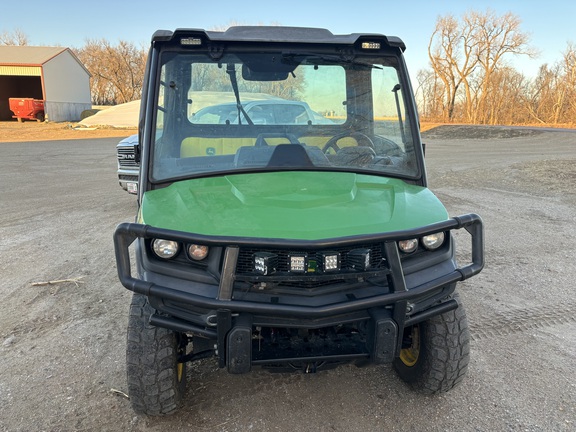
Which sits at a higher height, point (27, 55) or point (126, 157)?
point (27, 55)

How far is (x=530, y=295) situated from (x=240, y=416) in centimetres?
311

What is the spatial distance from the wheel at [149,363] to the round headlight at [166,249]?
0.39 metres

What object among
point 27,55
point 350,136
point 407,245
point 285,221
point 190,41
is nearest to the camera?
point 285,221

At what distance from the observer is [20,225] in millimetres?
6801

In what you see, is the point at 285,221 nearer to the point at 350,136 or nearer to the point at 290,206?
the point at 290,206

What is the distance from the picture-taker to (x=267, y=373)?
123 inches

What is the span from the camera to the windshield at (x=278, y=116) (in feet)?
9.79

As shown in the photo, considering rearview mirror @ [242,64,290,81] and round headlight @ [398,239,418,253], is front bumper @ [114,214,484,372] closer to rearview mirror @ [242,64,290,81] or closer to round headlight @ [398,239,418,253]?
round headlight @ [398,239,418,253]

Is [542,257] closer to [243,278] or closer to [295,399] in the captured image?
[295,399]

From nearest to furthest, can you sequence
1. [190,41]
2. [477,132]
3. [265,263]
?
1. [265,263]
2. [190,41]
3. [477,132]

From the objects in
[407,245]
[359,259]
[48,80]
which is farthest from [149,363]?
A: [48,80]

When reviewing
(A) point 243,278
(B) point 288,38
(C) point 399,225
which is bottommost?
(A) point 243,278

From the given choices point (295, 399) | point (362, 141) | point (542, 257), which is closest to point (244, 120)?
point (362, 141)

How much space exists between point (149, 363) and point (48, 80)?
42.6 m
